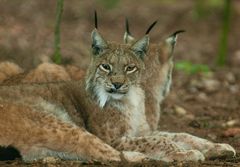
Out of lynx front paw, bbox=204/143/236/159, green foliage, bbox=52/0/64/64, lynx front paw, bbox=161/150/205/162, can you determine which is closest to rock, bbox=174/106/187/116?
green foliage, bbox=52/0/64/64

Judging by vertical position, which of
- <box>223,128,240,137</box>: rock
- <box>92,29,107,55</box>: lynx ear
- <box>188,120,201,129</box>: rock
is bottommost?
<box>188,120,201,129</box>: rock

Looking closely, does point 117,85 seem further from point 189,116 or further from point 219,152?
point 189,116

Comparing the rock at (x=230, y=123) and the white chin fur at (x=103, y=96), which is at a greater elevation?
the white chin fur at (x=103, y=96)

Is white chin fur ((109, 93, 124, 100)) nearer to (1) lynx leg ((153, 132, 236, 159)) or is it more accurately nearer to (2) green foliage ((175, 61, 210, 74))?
(1) lynx leg ((153, 132, 236, 159))

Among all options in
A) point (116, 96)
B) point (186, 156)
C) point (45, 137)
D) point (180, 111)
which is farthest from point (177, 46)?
point (45, 137)

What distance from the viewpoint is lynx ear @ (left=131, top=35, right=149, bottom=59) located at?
711cm

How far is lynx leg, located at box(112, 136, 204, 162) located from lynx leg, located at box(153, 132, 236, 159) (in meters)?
0.26

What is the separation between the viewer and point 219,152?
672 centimetres

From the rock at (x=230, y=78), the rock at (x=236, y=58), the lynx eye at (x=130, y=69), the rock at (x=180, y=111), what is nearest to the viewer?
the lynx eye at (x=130, y=69)

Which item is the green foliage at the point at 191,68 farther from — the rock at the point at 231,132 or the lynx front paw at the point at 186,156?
the lynx front paw at the point at 186,156

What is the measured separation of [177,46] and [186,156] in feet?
26.7

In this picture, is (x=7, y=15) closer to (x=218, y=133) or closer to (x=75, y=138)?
(x=218, y=133)

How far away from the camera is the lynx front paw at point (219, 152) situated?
6.69 m

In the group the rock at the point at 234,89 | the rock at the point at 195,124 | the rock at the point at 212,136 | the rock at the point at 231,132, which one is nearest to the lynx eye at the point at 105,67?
the rock at the point at 212,136
